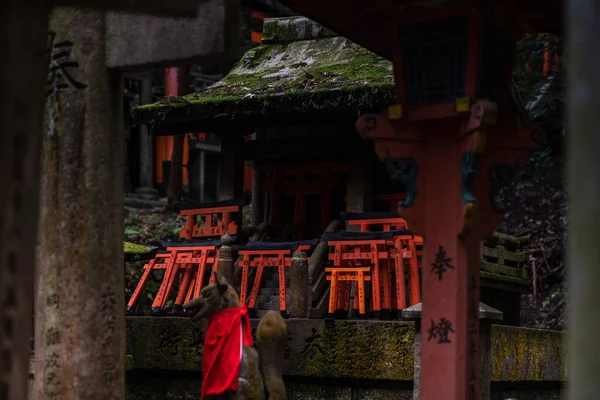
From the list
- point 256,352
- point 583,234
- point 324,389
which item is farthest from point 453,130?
point 324,389

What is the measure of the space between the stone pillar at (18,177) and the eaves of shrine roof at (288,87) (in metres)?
9.92

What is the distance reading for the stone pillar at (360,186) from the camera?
16.2 meters

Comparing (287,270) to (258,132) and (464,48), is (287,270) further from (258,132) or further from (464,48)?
(464,48)

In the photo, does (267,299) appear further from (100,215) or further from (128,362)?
(100,215)

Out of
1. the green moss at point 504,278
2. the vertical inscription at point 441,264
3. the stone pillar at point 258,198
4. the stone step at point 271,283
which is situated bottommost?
the stone step at point 271,283

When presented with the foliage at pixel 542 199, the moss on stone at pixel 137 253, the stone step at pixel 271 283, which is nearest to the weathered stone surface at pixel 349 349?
the moss on stone at pixel 137 253

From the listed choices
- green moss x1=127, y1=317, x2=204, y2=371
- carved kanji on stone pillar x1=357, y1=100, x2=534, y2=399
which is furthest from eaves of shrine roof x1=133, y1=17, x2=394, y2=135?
carved kanji on stone pillar x1=357, y1=100, x2=534, y2=399

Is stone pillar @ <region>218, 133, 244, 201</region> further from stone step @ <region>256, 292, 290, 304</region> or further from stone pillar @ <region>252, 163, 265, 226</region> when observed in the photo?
stone step @ <region>256, 292, 290, 304</region>

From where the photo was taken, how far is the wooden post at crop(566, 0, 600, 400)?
4.31m

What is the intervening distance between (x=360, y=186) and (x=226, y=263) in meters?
2.44

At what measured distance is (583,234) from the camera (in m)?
4.41

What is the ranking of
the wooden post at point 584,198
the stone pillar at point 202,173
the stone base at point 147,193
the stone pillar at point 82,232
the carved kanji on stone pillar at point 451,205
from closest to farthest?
the wooden post at point 584,198 → the stone pillar at point 82,232 → the carved kanji on stone pillar at point 451,205 → the stone base at point 147,193 → the stone pillar at point 202,173

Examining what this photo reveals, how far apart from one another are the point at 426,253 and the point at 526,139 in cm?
132

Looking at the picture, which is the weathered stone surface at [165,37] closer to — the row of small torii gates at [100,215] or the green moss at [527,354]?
the row of small torii gates at [100,215]
